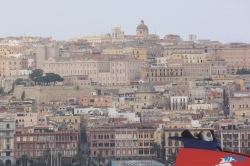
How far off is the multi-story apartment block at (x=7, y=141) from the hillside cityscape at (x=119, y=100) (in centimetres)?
5

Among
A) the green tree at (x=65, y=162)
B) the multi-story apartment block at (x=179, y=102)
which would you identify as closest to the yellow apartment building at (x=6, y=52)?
the multi-story apartment block at (x=179, y=102)

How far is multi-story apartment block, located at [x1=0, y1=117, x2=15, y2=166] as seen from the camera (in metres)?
49.1

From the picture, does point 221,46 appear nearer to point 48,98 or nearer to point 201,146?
point 48,98

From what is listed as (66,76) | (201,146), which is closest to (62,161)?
(66,76)

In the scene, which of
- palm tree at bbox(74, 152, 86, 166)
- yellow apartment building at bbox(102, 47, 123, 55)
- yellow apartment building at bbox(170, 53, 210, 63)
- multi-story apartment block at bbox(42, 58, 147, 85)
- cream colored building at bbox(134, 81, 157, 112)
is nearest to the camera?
palm tree at bbox(74, 152, 86, 166)

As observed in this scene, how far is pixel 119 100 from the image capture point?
2633 inches

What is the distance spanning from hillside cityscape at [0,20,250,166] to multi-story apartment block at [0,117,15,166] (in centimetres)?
5

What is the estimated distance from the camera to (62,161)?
46.5m

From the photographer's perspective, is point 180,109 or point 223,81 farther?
point 223,81

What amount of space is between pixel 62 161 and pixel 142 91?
64.5 ft

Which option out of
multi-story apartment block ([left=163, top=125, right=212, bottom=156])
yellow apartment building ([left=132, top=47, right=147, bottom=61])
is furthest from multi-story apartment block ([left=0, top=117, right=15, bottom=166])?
yellow apartment building ([left=132, top=47, right=147, bottom=61])

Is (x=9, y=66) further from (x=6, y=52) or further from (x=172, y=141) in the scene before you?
(x=172, y=141)

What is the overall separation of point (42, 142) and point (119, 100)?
17144mm

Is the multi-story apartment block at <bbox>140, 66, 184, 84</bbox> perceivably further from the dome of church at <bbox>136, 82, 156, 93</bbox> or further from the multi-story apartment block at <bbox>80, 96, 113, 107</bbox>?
the multi-story apartment block at <bbox>80, 96, 113, 107</bbox>
